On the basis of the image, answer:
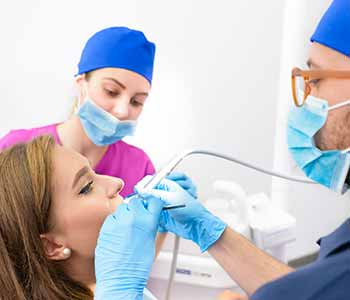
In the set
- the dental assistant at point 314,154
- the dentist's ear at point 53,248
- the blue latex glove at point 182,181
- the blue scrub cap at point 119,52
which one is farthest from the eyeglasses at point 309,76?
the dentist's ear at point 53,248

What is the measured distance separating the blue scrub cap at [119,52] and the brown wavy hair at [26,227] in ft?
1.95

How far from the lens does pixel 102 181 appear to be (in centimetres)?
112

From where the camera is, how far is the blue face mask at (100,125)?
5.18ft

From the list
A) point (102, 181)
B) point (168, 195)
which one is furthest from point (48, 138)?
point (168, 195)

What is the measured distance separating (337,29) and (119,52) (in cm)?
76

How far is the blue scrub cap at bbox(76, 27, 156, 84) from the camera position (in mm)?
1560

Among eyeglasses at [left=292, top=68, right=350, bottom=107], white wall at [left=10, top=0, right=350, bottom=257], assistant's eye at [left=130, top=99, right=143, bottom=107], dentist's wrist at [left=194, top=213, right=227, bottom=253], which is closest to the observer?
eyeglasses at [left=292, top=68, right=350, bottom=107]

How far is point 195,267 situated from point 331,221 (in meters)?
0.86

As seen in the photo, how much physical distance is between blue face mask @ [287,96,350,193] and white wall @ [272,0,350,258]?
407 millimetres

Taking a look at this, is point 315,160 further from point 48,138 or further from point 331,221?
point 331,221

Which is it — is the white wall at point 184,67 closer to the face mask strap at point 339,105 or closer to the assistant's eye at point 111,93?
the assistant's eye at point 111,93

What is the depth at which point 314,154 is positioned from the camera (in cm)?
115

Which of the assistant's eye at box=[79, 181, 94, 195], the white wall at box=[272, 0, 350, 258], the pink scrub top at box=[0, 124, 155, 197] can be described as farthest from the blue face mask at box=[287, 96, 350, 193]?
the pink scrub top at box=[0, 124, 155, 197]

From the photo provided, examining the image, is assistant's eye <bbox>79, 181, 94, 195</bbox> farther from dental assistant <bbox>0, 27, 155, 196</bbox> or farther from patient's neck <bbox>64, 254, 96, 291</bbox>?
dental assistant <bbox>0, 27, 155, 196</bbox>
